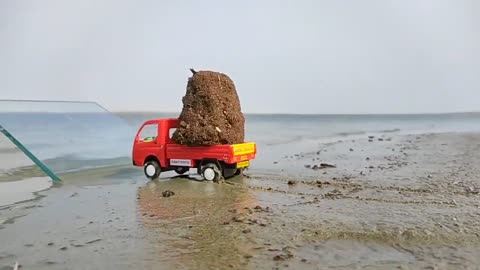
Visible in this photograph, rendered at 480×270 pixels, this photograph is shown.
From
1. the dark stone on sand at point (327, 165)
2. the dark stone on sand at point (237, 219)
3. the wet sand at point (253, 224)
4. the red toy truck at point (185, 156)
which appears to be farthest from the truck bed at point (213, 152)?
the dark stone on sand at point (237, 219)

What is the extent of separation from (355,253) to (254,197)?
12.3ft

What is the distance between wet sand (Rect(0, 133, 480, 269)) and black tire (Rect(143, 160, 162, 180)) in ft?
0.63

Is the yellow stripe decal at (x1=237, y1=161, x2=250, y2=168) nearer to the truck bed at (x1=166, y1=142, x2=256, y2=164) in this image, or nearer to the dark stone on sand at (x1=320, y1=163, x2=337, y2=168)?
the truck bed at (x1=166, y1=142, x2=256, y2=164)

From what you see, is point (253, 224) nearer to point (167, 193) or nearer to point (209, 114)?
point (167, 193)

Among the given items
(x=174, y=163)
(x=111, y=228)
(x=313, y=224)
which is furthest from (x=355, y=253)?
(x=174, y=163)

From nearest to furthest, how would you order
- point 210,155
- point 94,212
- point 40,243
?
point 40,243 → point 94,212 → point 210,155

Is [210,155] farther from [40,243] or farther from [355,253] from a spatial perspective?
[355,253]

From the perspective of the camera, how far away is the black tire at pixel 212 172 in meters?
10.6

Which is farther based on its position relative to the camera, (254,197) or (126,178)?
(126,178)

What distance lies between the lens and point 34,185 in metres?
10.9

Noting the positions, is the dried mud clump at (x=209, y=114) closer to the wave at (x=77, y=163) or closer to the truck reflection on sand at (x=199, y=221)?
the truck reflection on sand at (x=199, y=221)

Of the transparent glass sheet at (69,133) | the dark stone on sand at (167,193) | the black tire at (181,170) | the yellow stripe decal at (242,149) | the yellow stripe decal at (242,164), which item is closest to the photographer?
the dark stone on sand at (167,193)

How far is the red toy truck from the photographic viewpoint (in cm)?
1066

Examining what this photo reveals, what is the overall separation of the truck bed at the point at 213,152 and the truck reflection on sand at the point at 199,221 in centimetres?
58
